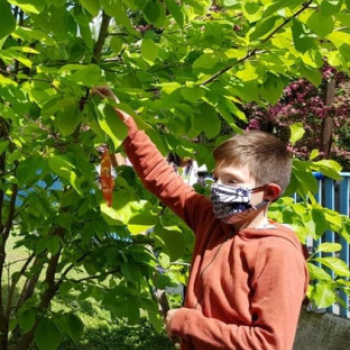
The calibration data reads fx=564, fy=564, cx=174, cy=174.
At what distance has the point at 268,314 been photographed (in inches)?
56.1

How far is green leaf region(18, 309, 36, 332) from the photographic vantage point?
257cm

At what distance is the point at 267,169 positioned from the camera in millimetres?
1614

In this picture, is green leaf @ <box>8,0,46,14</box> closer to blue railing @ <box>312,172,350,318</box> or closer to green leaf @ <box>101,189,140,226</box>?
green leaf @ <box>101,189,140,226</box>

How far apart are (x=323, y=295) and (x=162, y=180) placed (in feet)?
2.96

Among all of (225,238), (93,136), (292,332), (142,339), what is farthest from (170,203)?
(142,339)

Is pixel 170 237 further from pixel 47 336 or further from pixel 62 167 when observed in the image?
pixel 47 336

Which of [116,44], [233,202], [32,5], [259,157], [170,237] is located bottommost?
[170,237]

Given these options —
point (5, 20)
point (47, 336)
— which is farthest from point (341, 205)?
point (5, 20)

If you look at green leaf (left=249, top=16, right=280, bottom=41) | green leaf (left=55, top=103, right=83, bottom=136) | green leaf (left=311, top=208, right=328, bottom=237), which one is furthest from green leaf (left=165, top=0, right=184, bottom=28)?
green leaf (left=311, top=208, right=328, bottom=237)

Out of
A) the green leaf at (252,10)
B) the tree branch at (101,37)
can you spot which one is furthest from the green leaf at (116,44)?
the green leaf at (252,10)

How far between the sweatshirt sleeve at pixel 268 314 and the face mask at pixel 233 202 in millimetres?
133

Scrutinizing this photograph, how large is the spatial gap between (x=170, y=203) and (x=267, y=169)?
0.41 m

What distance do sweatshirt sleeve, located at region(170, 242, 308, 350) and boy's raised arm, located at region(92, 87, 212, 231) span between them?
384 millimetres

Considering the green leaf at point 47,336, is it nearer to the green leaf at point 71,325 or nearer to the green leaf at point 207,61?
the green leaf at point 71,325
